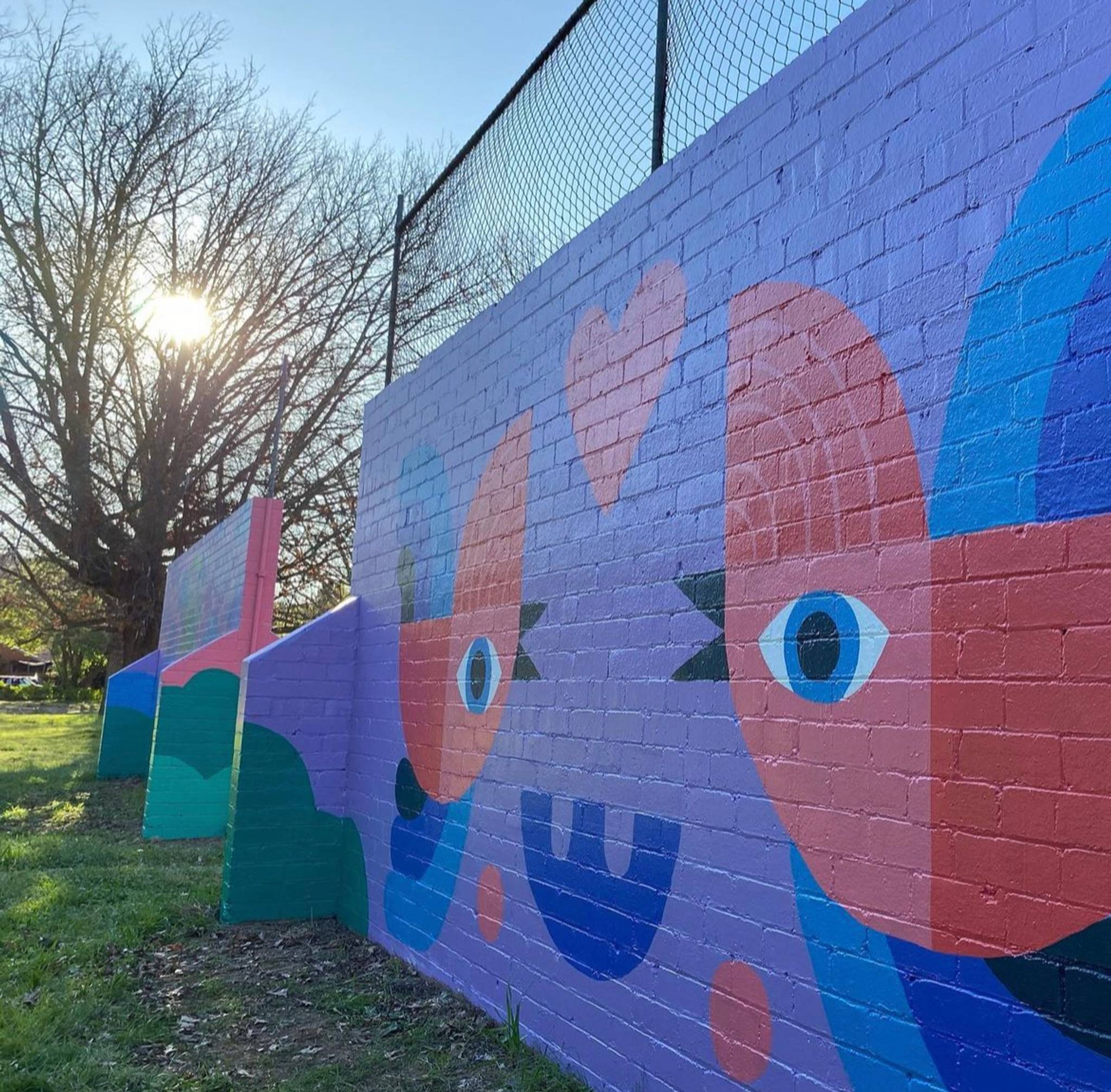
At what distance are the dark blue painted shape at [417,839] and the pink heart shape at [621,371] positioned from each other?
208 centimetres

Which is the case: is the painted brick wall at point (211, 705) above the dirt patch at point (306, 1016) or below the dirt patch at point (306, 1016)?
above

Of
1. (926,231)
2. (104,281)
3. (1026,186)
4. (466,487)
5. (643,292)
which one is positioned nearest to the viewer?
(1026,186)

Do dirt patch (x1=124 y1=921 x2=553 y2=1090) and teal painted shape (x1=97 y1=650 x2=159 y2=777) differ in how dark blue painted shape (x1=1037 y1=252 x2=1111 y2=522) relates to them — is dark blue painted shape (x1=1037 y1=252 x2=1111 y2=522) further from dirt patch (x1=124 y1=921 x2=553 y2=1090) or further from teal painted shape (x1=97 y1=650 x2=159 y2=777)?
teal painted shape (x1=97 y1=650 x2=159 y2=777)

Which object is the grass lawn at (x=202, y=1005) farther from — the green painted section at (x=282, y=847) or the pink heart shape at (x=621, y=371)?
the pink heart shape at (x=621, y=371)

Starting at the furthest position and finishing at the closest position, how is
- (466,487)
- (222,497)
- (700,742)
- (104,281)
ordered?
1. (222,497)
2. (104,281)
3. (466,487)
4. (700,742)

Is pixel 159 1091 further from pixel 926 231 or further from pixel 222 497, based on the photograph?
pixel 222 497

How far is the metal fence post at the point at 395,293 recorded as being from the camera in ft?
23.2

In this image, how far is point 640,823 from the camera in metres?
3.62

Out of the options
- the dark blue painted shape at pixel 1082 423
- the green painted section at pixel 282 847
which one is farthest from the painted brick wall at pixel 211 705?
the dark blue painted shape at pixel 1082 423

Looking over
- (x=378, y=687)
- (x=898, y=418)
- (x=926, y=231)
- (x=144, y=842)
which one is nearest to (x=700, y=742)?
(x=898, y=418)

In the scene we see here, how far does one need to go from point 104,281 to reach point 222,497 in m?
4.61

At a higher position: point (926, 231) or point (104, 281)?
point (104, 281)

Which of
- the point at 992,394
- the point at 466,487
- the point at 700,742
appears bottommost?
the point at 700,742

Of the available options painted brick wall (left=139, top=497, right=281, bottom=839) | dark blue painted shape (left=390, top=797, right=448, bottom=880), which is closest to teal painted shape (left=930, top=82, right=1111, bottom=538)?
dark blue painted shape (left=390, top=797, right=448, bottom=880)
